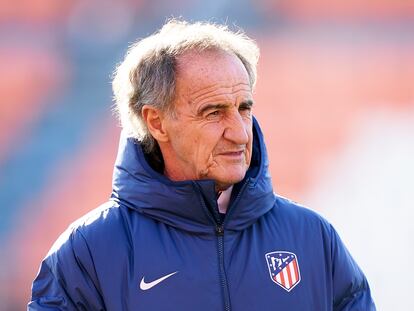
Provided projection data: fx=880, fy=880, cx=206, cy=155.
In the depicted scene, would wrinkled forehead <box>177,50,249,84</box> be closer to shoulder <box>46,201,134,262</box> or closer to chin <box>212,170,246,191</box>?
chin <box>212,170,246,191</box>

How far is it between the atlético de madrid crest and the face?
0.76 ft

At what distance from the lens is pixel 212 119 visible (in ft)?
7.84

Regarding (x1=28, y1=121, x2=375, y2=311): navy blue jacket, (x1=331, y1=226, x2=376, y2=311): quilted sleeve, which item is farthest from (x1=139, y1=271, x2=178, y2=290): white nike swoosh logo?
(x1=331, y1=226, x2=376, y2=311): quilted sleeve

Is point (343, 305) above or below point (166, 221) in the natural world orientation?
below

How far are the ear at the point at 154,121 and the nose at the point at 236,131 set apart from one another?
0.67 ft

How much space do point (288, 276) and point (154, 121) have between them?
585mm

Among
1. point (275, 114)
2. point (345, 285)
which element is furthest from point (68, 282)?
point (275, 114)

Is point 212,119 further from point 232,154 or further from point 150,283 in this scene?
point 150,283

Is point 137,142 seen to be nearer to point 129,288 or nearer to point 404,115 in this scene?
point 129,288

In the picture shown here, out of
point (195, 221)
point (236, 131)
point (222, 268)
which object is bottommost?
point (222, 268)

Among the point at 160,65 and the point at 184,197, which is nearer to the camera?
the point at 184,197

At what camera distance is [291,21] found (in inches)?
191

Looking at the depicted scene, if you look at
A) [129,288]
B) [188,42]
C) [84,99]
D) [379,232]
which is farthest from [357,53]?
[129,288]

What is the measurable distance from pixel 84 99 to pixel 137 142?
7.24 feet
